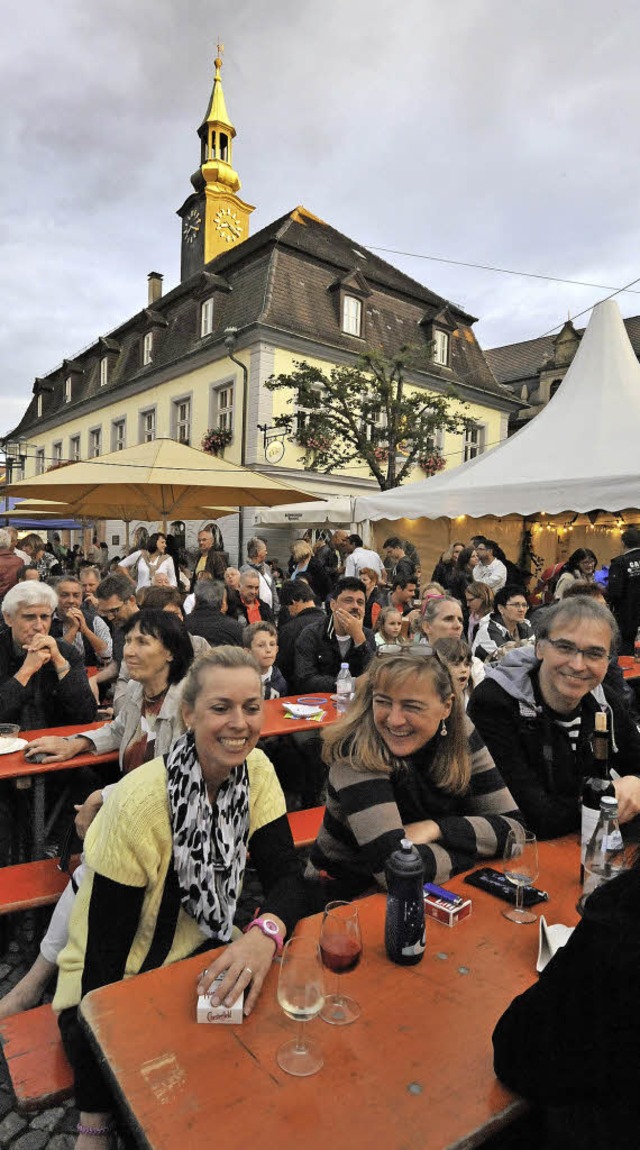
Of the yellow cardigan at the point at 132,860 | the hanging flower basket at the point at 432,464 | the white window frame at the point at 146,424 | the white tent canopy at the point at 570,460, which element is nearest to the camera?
the yellow cardigan at the point at 132,860


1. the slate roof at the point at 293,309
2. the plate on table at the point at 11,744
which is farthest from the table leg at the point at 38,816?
the slate roof at the point at 293,309

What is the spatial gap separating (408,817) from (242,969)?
98 cm

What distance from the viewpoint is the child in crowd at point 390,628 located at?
564cm

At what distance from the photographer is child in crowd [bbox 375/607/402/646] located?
564cm

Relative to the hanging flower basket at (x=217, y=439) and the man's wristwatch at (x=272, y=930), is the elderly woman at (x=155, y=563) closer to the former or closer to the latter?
the man's wristwatch at (x=272, y=930)

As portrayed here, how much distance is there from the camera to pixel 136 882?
181 cm

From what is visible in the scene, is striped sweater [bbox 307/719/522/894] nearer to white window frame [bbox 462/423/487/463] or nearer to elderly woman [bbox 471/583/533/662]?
elderly woman [bbox 471/583/533/662]

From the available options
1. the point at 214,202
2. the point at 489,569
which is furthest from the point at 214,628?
the point at 214,202

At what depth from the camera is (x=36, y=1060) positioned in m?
1.82

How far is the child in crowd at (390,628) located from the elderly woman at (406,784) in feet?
10.1

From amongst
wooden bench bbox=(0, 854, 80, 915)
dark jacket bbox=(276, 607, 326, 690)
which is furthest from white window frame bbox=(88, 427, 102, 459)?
wooden bench bbox=(0, 854, 80, 915)

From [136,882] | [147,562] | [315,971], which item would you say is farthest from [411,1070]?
[147,562]

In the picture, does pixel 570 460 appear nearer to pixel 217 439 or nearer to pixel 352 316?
pixel 217 439

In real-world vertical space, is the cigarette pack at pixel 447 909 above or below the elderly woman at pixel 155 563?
below
